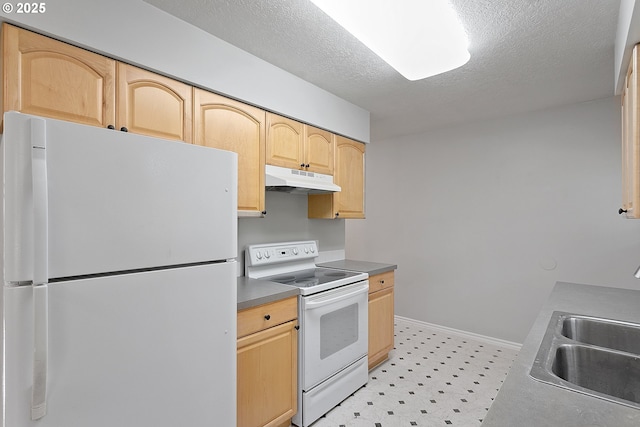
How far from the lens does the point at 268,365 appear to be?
1881 mm

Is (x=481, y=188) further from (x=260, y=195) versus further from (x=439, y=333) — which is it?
(x=260, y=195)

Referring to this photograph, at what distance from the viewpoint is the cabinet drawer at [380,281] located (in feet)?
9.09

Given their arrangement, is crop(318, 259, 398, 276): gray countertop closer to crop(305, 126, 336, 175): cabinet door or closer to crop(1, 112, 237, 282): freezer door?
crop(305, 126, 336, 175): cabinet door

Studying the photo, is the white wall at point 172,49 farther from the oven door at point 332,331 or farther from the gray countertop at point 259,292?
the oven door at point 332,331

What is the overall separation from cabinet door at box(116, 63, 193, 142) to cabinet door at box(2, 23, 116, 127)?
52 millimetres

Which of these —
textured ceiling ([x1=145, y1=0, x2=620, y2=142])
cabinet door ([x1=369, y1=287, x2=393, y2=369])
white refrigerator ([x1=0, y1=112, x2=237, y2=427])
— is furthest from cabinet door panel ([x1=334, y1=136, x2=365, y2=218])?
white refrigerator ([x1=0, y1=112, x2=237, y2=427])

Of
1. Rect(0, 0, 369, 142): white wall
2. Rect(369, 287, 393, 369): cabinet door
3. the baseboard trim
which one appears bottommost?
the baseboard trim

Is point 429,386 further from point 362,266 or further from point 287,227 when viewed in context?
point 287,227

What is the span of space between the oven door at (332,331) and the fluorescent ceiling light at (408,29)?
61.3 inches

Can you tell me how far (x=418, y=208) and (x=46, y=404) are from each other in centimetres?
373

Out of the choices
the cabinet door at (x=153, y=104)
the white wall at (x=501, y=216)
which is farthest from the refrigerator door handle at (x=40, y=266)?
the white wall at (x=501, y=216)

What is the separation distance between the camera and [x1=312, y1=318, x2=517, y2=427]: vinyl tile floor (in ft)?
7.13

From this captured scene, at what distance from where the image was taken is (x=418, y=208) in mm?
4023

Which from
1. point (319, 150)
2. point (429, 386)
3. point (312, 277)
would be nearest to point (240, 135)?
point (319, 150)
